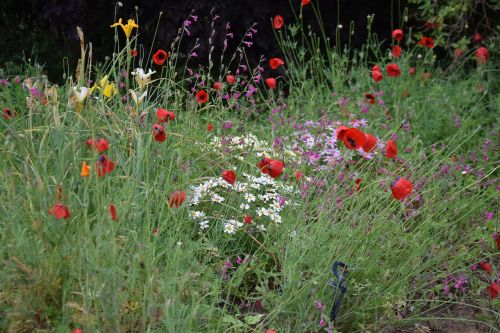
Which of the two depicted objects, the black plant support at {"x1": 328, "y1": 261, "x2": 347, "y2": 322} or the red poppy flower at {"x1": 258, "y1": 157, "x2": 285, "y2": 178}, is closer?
the black plant support at {"x1": 328, "y1": 261, "x2": 347, "y2": 322}

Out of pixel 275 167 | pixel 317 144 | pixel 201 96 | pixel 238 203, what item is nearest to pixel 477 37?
pixel 317 144

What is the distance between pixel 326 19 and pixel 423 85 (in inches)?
48.9

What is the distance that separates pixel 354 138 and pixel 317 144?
1201 mm

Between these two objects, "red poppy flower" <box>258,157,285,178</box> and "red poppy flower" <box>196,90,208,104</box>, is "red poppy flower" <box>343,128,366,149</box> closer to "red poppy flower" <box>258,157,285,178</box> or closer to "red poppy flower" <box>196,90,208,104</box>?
"red poppy flower" <box>258,157,285,178</box>

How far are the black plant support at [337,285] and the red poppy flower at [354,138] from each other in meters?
0.44

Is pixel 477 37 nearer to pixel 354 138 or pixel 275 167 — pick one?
pixel 354 138

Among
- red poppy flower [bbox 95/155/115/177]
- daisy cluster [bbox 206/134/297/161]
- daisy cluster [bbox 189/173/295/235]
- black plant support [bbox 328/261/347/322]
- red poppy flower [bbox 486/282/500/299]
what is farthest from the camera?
daisy cluster [bbox 206/134/297/161]

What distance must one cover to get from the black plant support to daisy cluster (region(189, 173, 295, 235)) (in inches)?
16.8

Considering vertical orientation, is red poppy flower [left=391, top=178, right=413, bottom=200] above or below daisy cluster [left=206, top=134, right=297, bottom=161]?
above

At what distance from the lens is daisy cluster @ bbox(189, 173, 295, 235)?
2795 millimetres

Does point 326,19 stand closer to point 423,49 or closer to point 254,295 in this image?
point 423,49

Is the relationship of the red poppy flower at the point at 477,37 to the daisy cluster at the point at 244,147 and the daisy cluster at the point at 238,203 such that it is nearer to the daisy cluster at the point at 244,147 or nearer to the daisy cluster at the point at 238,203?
the daisy cluster at the point at 244,147

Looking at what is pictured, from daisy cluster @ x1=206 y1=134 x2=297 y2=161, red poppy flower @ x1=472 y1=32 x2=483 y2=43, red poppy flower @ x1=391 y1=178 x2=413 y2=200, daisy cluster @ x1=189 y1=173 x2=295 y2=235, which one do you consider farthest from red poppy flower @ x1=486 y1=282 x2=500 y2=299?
red poppy flower @ x1=472 y1=32 x2=483 y2=43

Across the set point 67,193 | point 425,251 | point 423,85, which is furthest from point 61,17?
point 425,251
